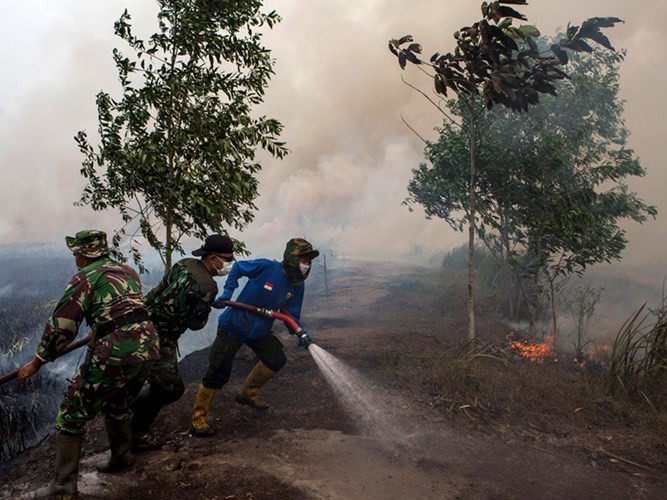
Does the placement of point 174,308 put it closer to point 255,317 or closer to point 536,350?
point 255,317

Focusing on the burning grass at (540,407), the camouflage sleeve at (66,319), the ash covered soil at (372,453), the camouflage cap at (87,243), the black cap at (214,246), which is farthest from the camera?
the burning grass at (540,407)

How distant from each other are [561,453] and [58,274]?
64.7 feet

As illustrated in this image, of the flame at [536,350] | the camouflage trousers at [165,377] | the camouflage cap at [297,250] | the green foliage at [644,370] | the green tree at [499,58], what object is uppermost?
the green tree at [499,58]

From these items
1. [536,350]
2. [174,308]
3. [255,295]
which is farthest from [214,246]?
[536,350]

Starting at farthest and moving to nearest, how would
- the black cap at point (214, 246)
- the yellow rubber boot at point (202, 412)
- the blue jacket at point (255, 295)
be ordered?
the blue jacket at point (255, 295) < the yellow rubber boot at point (202, 412) < the black cap at point (214, 246)

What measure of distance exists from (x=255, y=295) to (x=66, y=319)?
194 cm

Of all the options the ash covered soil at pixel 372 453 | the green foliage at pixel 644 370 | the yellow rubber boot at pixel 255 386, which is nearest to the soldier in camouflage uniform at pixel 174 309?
the ash covered soil at pixel 372 453

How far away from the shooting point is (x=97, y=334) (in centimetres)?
312

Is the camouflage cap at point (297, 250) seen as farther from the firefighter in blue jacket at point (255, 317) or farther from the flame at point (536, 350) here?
the flame at point (536, 350)

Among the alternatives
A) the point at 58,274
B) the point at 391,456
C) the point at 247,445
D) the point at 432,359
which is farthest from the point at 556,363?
the point at 58,274

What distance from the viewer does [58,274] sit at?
60.5ft

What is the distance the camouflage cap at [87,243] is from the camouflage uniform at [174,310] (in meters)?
0.66

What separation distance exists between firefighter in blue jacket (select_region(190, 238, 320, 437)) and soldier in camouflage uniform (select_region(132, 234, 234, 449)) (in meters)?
0.54

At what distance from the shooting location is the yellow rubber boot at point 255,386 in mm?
4984
